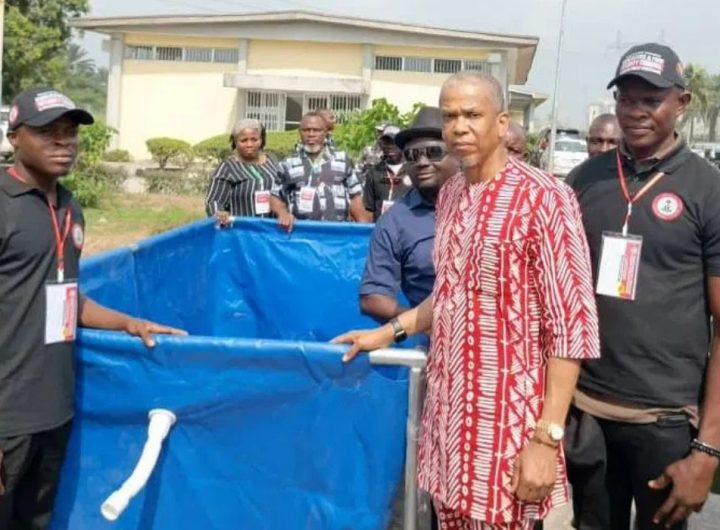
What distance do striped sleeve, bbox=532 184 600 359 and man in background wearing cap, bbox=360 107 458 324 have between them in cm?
142

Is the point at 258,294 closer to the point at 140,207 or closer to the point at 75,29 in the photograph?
the point at 140,207

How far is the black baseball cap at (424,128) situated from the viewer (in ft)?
12.1

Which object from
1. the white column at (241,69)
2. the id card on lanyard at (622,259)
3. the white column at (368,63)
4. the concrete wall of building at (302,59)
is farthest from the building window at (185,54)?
the id card on lanyard at (622,259)

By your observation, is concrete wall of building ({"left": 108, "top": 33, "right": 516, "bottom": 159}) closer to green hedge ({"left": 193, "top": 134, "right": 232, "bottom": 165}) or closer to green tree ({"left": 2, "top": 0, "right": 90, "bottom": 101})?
green tree ({"left": 2, "top": 0, "right": 90, "bottom": 101})

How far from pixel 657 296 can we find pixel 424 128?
1457 mm

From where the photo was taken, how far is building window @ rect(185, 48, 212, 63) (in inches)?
1032

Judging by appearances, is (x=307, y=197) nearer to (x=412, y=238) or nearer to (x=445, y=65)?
(x=412, y=238)

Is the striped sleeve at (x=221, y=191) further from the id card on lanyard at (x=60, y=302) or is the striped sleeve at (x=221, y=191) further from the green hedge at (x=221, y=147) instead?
the green hedge at (x=221, y=147)

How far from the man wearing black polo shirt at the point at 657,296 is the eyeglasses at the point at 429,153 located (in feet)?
3.63

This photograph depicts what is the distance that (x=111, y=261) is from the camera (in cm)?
423

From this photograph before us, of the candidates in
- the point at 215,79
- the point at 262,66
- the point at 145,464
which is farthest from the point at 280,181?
the point at 215,79

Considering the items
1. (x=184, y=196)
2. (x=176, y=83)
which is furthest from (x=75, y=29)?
(x=184, y=196)

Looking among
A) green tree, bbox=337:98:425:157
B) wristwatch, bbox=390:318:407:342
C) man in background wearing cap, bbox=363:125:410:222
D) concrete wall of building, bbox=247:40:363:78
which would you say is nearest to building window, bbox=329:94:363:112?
concrete wall of building, bbox=247:40:363:78

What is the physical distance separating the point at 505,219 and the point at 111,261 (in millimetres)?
2518
